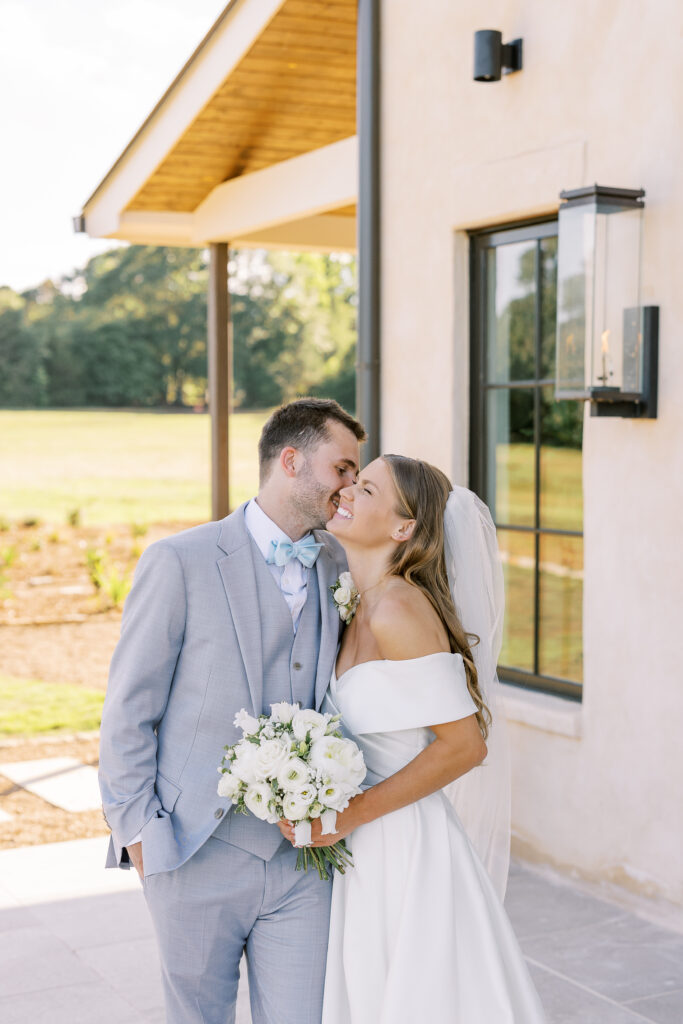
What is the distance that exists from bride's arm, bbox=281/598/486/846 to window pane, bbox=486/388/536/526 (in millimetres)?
2725

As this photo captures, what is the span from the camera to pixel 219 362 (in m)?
8.94

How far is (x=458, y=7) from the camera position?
5.17 metres

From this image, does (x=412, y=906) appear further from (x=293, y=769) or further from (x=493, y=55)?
(x=493, y=55)

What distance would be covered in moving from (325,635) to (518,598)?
2.87 m

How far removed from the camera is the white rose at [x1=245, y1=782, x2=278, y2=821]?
7.85 ft

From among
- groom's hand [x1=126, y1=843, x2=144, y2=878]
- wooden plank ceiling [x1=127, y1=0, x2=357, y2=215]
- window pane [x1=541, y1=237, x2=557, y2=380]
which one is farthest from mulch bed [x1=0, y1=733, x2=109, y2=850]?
wooden plank ceiling [x1=127, y1=0, x2=357, y2=215]

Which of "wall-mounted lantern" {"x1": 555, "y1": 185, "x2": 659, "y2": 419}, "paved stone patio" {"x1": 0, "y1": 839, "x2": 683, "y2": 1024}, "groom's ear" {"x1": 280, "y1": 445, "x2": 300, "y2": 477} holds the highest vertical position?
"wall-mounted lantern" {"x1": 555, "y1": 185, "x2": 659, "y2": 419}

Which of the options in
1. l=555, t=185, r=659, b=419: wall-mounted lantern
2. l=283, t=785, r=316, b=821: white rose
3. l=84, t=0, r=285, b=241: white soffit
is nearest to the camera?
l=283, t=785, r=316, b=821: white rose

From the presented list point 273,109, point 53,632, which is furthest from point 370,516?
point 53,632

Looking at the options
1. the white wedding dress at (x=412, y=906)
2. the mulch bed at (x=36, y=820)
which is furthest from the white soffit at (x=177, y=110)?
the white wedding dress at (x=412, y=906)

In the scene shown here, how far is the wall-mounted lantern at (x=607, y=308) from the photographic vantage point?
4270mm

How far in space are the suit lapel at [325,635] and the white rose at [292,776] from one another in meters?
0.31

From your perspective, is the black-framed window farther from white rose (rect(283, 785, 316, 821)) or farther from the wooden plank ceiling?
white rose (rect(283, 785, 316, 821))

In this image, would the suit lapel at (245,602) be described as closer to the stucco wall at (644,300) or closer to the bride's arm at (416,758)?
the bride's arm at (416,758)
